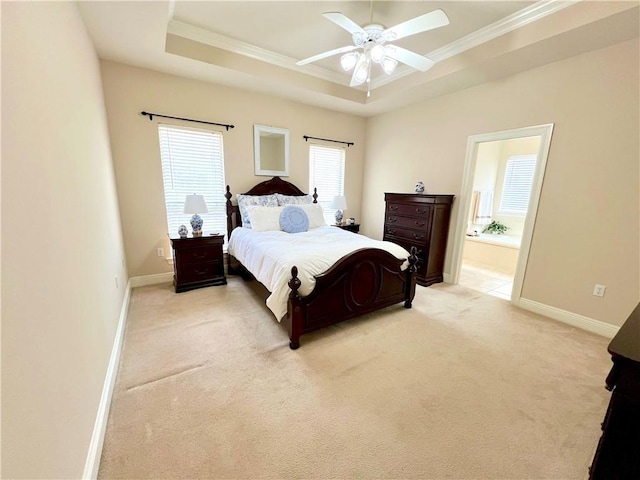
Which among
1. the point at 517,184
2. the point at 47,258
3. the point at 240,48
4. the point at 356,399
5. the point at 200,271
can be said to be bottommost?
the point at 356,399

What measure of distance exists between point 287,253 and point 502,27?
9.83 ft

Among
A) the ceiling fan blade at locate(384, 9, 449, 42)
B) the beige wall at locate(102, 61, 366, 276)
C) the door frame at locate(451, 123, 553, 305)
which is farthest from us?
the beige wall at locate(102, 61, 366, 276)

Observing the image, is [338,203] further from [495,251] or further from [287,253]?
[495,251]

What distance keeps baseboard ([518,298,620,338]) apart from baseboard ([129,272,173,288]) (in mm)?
4542

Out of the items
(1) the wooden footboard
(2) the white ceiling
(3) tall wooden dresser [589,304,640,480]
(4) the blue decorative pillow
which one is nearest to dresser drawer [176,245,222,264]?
(4) the blue decorative pillow

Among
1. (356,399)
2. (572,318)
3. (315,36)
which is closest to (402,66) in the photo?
(315,36)

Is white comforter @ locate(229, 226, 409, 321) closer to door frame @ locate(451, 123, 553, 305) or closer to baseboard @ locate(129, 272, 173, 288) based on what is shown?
baseboard @ locate(129, 272, 173, 288)

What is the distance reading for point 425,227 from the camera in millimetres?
3615

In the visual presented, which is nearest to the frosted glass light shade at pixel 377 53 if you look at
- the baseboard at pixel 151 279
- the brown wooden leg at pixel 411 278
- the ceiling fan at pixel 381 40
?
the ceiling fan at pixel 381 40

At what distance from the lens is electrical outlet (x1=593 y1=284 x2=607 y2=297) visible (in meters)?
2.53

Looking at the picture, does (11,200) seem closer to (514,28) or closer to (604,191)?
(514,28)

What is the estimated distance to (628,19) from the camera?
1986mm

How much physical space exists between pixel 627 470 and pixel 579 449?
31.1 inches

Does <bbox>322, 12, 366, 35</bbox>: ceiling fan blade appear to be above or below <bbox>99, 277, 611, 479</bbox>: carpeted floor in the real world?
above
